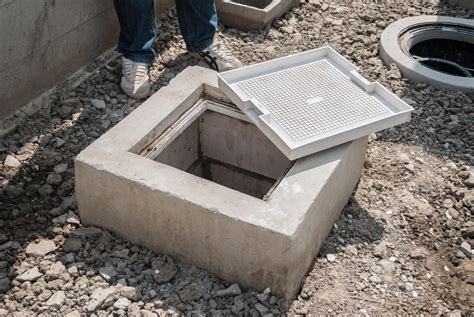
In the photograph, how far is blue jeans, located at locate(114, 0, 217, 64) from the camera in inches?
152

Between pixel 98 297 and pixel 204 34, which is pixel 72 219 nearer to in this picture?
pixel 98 297

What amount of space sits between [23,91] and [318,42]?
2276 mm

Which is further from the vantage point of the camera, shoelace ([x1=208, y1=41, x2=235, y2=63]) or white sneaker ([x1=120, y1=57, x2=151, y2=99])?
shoelace ([x1=208, y1=41, x2=235, y2=63])

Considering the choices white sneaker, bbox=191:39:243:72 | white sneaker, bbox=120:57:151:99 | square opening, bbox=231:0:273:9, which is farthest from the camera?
square opening, bbox=231:0:273:9

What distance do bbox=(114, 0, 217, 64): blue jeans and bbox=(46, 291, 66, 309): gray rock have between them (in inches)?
72.3

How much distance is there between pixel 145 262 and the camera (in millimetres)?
2842

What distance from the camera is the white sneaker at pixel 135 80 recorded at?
157 inches

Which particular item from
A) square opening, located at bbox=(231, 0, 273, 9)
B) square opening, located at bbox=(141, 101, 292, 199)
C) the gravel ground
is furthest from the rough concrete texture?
square opening, located at bbox=(141, 101, 292, 199)

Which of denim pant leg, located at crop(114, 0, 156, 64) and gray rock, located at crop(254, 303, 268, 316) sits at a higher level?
denim pant leg, located at crop(114, 0, 156, 64)

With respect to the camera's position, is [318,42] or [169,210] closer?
[169,210]

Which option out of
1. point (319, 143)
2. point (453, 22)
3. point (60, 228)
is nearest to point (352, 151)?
point (319, 143)

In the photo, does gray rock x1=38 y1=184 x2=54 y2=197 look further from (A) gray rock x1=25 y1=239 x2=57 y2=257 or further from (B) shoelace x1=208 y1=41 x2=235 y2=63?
(B) shoelace x1=208 y1=41 x2=235 y2=63

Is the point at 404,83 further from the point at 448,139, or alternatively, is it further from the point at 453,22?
the point at 453,22

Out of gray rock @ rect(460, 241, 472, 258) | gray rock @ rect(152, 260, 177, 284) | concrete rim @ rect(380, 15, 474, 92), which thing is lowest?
gray rock @ rect(460, 241, 472, 258)
